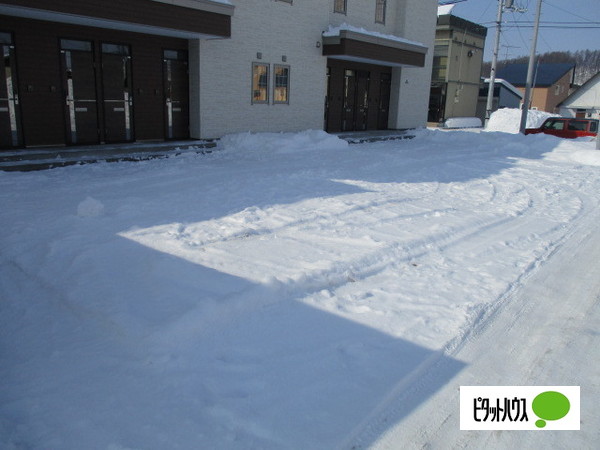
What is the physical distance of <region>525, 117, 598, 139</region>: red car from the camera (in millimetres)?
23125

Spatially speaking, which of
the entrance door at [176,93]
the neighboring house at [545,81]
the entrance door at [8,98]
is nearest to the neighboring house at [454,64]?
the entrance door at [176,93]

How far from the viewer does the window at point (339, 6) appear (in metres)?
19.0

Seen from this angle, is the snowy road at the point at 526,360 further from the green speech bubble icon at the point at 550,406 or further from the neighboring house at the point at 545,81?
the neighboring house at the point at 545,81

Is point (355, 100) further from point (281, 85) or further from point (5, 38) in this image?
point (5, 38)

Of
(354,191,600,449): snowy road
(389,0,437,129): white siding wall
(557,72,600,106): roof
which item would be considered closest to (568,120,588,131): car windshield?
(389,0,437,129): white siding wall

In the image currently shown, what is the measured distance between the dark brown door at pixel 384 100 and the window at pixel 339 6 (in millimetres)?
4230

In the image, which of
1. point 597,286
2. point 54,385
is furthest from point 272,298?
point 597,286

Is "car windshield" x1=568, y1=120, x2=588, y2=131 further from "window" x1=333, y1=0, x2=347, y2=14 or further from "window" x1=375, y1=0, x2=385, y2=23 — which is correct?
"window" x1=333, y1=0, x2=347, y2=14

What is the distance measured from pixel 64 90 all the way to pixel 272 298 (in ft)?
32.7

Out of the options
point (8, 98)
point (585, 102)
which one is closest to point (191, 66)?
point (8, 98)

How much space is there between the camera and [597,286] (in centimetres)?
546

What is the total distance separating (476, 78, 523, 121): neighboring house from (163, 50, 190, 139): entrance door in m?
34.7

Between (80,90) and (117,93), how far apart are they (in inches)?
39.1

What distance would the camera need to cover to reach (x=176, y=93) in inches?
579
